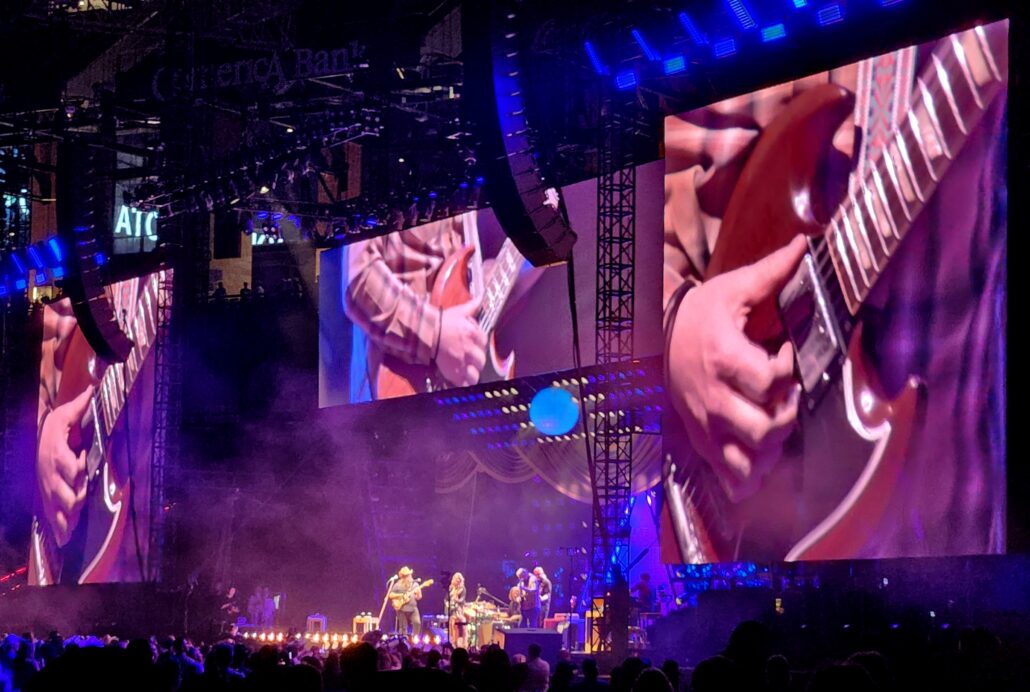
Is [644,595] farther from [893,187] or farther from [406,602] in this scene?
[893,187]

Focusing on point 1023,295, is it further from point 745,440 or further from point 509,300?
point 509,300

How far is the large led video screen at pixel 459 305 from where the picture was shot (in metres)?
19.0

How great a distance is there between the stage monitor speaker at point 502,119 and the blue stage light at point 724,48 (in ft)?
20.2

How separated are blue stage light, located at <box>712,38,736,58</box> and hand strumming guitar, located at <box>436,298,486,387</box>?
648cm

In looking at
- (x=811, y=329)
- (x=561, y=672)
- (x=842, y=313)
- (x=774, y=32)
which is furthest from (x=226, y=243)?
(x=561, y=672)

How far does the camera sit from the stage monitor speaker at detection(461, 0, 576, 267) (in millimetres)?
9289

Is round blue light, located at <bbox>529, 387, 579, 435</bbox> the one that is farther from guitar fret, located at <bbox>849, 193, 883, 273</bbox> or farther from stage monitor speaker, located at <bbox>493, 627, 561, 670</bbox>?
guitar fret, located at <bbox>849, 193, 883, 273</bbox>

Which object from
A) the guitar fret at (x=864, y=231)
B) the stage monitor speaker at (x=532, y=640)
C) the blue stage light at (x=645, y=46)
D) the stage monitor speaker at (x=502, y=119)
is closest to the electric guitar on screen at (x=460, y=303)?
the blue stage light at (x=645, y=46)

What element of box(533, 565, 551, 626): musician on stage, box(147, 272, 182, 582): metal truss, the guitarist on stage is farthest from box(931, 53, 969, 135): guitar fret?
box(147, 272, 182, 582): metal truss

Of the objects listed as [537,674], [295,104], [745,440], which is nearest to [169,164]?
[295,104]

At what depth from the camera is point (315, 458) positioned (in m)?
25.3

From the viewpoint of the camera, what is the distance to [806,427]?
47.9 ft

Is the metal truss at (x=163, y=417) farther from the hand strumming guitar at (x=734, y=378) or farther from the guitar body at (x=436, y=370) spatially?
the hand strumming guitar at (x=734, y=378)

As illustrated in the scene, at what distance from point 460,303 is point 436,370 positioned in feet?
4.00
